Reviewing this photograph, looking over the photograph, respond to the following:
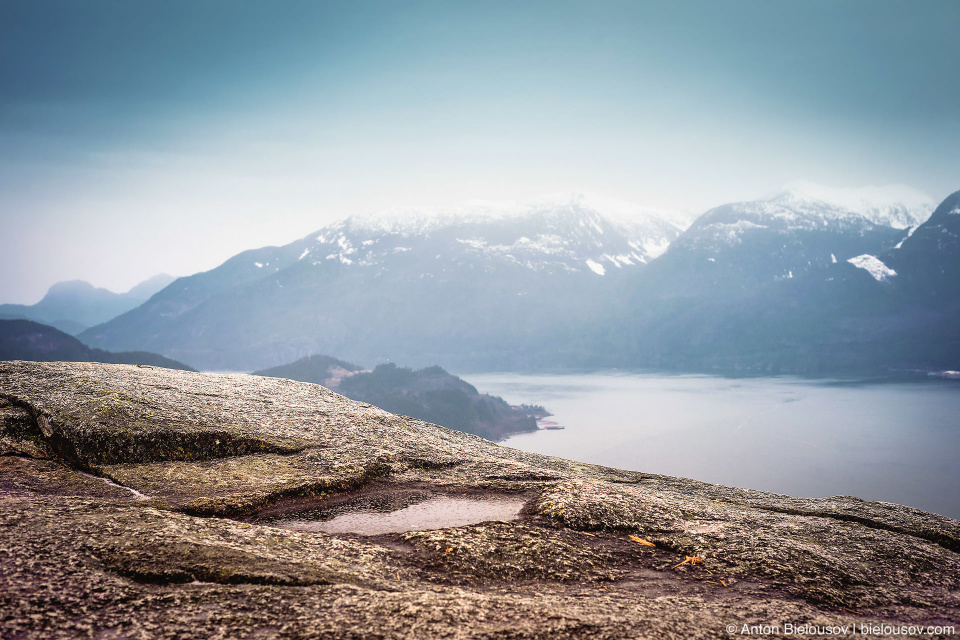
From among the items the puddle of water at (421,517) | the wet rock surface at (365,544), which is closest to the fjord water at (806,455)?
the wet rock surface at (365,544)

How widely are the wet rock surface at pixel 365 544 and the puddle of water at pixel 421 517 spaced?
39cm

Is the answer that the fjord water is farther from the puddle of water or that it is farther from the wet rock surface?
the puddle of water

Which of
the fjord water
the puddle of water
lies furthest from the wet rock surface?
the fjord water

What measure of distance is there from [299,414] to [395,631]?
11578mm

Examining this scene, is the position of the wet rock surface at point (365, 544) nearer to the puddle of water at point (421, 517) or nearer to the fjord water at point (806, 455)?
the puddle of water at point (421, 517)

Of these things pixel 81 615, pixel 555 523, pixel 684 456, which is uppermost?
pixel 81 615

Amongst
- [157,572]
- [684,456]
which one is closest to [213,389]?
[157,572]

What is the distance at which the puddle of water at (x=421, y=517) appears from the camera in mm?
9133

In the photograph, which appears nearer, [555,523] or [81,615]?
[81,615]

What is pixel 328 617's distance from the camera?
555 centimetres

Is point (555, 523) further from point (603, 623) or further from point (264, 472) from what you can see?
point (264, 472)

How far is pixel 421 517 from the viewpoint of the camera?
973cm

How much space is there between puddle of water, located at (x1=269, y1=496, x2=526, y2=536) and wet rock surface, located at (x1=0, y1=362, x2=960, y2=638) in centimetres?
39

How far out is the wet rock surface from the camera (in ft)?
18.7
